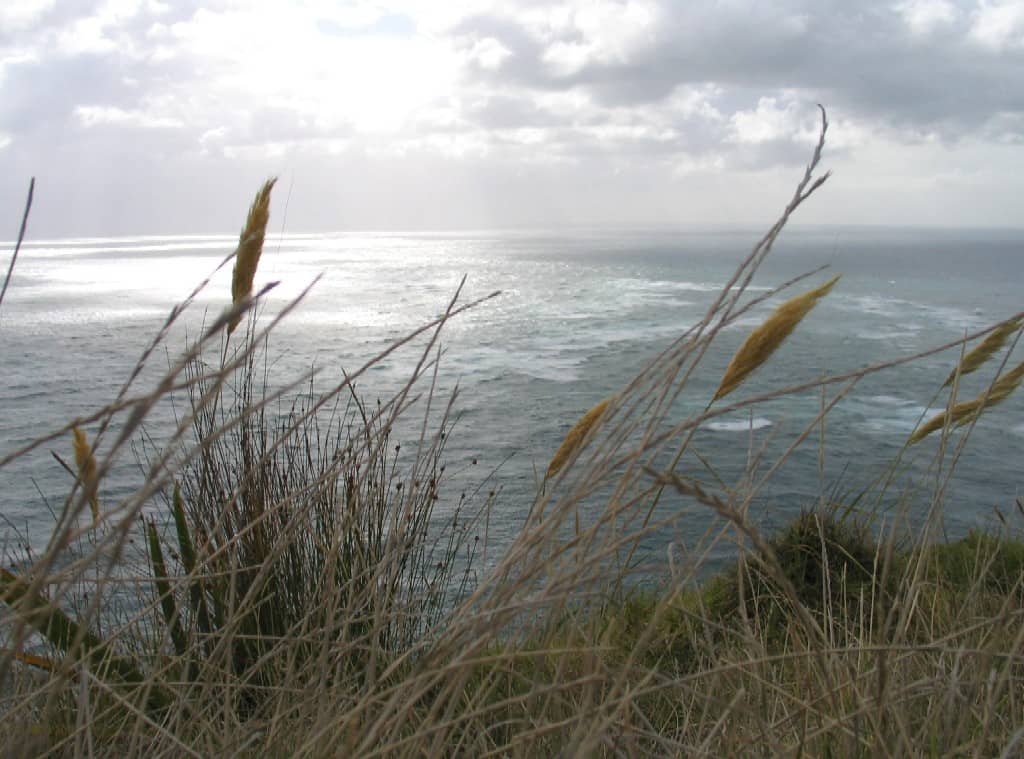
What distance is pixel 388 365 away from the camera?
9.59 metres

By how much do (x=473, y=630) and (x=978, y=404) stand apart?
0.96m

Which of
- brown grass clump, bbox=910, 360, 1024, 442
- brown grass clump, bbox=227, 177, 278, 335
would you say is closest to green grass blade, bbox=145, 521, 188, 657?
brown grass clump, bbox=227, 177, 278, 335

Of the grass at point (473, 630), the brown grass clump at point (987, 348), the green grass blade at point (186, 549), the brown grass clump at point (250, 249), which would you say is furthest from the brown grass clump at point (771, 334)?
the green grass blade at point (186, 549)

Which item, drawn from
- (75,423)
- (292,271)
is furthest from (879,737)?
(292,271)

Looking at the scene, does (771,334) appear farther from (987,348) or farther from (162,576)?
(162,576)

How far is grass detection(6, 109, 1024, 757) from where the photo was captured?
2.87ft

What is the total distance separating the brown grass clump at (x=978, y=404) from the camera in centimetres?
137

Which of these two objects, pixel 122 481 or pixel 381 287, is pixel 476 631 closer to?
pixel 122 481

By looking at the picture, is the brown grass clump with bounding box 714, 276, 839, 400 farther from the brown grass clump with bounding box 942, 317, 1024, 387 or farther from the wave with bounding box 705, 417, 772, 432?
the wave with bounding box 705, 417, 772, 432

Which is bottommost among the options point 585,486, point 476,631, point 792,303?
point 476,631

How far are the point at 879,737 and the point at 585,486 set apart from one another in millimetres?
420

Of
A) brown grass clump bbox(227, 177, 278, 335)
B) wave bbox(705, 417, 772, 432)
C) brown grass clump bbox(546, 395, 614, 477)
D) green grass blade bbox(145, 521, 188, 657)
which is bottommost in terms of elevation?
wave bbox(705, 417, 772, 432)

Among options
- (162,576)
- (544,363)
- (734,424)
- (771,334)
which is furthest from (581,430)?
(544,363)

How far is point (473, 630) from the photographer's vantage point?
950mm
